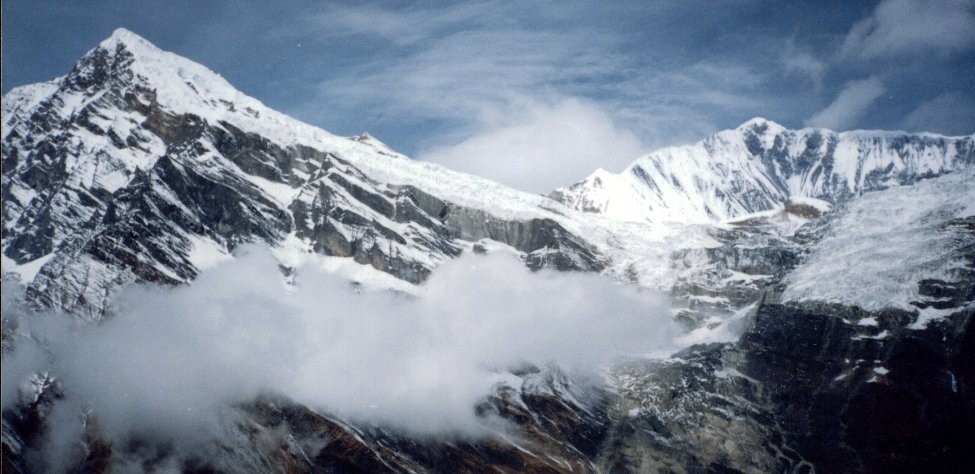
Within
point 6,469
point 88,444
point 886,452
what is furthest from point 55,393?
point 886,452

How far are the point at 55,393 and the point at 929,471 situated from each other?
202 metres

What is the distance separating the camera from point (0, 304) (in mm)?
43531

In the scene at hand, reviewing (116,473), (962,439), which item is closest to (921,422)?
(962,439)

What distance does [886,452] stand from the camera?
200 m

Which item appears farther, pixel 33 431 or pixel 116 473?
pixel 116 473

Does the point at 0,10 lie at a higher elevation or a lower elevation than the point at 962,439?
higher

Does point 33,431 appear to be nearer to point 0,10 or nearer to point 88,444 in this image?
point 88,444

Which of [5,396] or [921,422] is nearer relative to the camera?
[5,396]

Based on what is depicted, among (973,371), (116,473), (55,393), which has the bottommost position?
(116,473)

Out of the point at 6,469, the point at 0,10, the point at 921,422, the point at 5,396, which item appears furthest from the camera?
the point at 921,422

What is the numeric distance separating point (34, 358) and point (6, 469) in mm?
27392

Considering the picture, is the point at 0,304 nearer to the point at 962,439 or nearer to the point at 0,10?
the point at 0,10

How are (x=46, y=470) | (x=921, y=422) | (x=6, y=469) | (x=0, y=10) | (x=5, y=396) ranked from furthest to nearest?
(x=921, y=422)
(x=46, y=470)
(x=6, y=469)
(x=5, y=396)
(x=0, y=10)

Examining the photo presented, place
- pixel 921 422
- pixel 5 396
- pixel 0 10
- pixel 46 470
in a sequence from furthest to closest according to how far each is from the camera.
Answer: pixel 921 422, pixel 46 470, pixel 5 396, pixel 0 10
